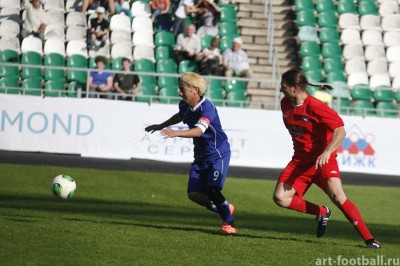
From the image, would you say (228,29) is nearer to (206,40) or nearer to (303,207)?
(206,40)

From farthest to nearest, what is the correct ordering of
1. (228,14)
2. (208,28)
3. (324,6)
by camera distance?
(324,6) < (228,14) < (208,28)

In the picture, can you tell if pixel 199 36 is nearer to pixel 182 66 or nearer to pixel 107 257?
pixel 182 66

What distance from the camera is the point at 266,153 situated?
22203 mm

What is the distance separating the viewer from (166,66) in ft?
83.8

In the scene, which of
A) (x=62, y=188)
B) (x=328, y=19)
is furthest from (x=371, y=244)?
(x=328, y=19)

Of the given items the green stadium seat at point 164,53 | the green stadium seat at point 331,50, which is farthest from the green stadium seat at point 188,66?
the green stadium seat at point 331,50

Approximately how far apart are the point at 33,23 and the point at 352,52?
975 cm

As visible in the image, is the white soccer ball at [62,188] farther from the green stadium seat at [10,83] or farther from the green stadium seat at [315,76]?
the green stadium seat at [315,76]

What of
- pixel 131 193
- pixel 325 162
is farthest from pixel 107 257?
pixel 131 193

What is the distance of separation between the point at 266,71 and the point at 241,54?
187 centimetres

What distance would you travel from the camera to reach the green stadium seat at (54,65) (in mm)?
23688

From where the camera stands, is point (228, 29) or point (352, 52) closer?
point (228, 29)

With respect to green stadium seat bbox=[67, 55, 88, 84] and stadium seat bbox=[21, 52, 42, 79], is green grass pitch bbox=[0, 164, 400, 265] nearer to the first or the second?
stadium seat bbox=[21, 52, 42, 79]

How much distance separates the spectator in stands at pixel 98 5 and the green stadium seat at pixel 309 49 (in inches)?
230
